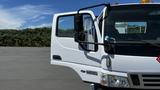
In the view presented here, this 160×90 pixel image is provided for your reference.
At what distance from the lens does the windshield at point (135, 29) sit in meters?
9.84

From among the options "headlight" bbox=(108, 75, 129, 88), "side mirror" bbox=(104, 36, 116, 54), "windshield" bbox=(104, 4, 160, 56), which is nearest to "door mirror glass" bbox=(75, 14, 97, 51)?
"side mirror" bbox=(104, 36, 116, 54)

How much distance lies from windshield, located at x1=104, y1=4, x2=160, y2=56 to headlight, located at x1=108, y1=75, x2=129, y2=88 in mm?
457

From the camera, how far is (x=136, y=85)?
383 inches

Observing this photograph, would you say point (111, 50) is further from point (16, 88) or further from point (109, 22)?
point (16, 88)

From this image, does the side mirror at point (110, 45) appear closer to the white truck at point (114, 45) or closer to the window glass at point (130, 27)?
the white truck at point (114, 45)

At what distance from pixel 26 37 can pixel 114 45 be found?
123ft

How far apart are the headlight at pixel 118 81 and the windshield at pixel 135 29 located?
0.46 metres

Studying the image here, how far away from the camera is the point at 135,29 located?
10.4 meters

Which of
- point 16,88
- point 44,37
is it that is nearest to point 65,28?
point 16,88

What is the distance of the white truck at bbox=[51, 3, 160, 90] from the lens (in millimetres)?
9711

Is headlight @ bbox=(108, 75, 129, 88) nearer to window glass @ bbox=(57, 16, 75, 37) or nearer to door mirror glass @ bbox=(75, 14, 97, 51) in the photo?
door mirror glass @ bbox=(75, 14, 97, 51)

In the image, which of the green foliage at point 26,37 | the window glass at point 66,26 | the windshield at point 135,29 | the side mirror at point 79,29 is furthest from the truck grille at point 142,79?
the green foliage at point 26,37

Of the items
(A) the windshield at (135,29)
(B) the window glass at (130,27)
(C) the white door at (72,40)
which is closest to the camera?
(A) the windshield at (135,29)

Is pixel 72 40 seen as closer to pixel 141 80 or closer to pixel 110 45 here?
pixel 110 45
